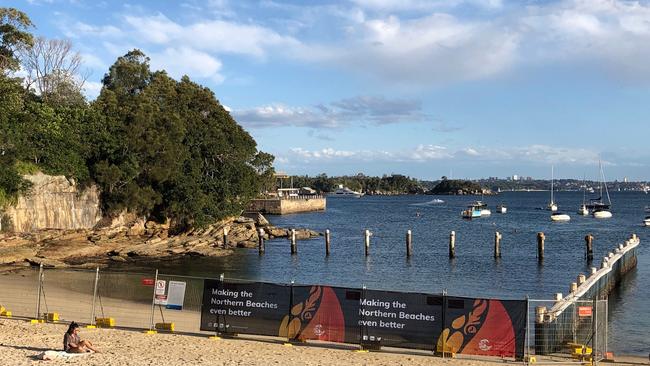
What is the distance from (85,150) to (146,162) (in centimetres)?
563

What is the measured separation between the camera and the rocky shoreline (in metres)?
40.7

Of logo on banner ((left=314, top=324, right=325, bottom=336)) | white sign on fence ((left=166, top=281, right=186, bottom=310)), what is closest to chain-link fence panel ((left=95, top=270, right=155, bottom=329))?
white sign on fence ((left=166, top=281, right=186, bottom=310))

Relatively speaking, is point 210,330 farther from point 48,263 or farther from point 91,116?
point 91,116

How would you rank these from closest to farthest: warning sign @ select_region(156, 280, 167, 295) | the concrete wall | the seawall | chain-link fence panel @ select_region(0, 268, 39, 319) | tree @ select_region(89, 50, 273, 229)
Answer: the seawall < warning sign @ select_region(156, 280, 167, 295) < chain-link fence panel @ select_region(0, 268, 39, 319) < tree @ select_region(89, 50, 273, 229) < the concrete wall

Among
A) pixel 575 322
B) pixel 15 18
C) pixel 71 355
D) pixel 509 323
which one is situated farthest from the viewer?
pixel 15 18

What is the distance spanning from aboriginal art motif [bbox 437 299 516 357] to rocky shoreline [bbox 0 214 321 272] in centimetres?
2916

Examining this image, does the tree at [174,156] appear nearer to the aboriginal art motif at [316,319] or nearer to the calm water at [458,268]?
the calm water at [458,268]

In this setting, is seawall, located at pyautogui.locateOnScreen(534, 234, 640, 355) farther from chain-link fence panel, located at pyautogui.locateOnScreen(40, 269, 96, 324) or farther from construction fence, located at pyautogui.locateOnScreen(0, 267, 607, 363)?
chain-link fence panel, located at pyautogui.locateOnScreen(40, 269, 96, 324)

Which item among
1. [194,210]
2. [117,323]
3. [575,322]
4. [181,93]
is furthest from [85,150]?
[575,322]

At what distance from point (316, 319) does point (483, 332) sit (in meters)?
4.50

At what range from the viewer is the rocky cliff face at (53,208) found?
152ft

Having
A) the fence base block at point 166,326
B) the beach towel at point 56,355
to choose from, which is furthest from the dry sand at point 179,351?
the fence base block at point 166,326

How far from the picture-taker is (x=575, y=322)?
64.5ft

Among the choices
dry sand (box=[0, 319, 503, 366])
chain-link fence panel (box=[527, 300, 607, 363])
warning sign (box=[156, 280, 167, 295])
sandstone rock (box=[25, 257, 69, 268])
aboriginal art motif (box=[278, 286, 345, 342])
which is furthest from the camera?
sandstone rock (box=[25, 257, 69, 268])
